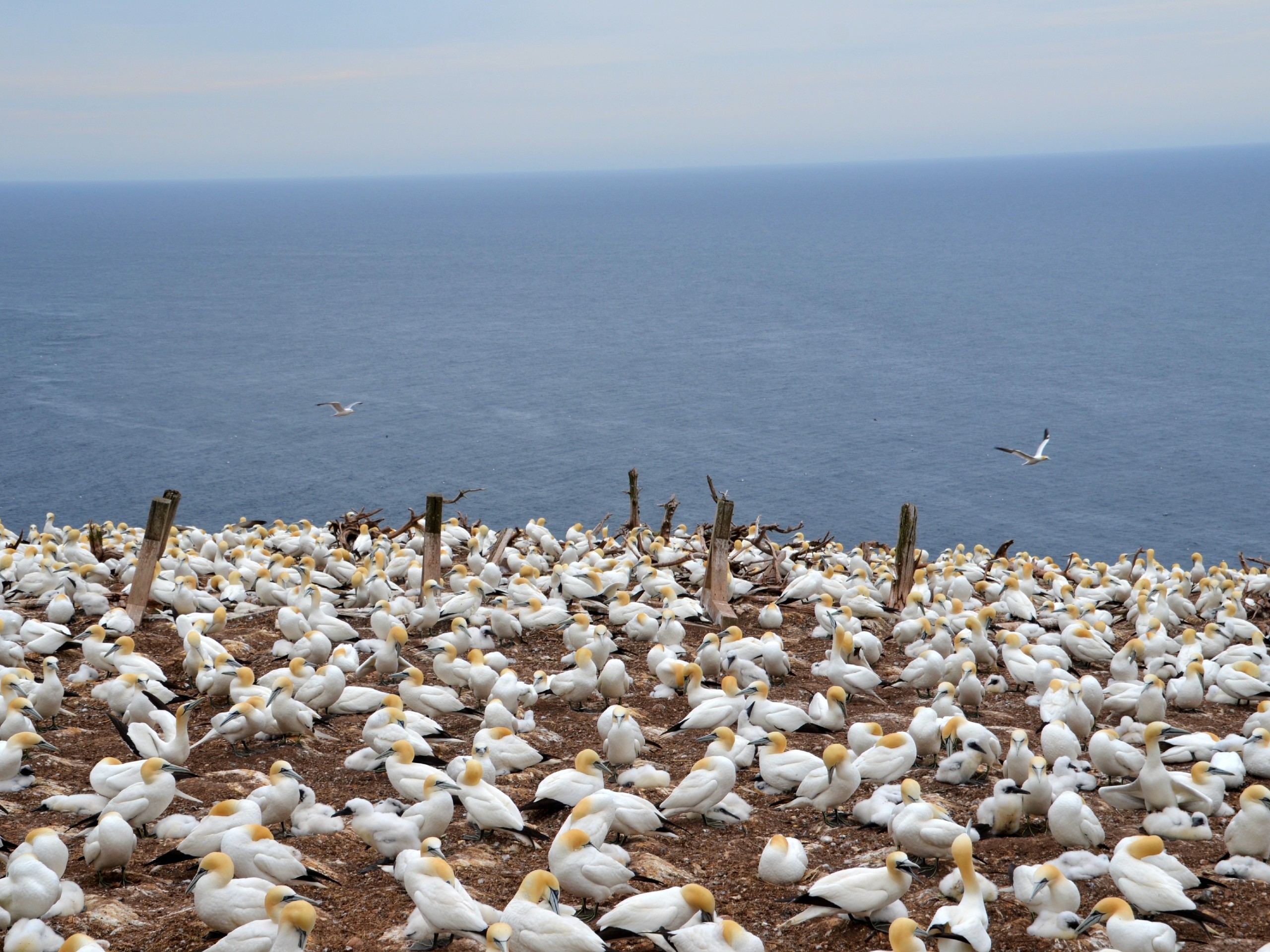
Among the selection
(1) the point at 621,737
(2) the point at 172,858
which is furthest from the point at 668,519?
(2) the point at 172,858

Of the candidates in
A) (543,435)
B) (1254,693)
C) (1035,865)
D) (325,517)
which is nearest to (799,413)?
(543,435)

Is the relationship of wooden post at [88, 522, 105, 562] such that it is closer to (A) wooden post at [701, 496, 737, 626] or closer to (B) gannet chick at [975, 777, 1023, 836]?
(A) wooden post at [701, 496, 737, 626]

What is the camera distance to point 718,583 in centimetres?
1648

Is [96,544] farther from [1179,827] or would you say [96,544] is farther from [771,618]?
[1179,827]

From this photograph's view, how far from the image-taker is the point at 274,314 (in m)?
126

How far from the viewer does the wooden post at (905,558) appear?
1695cm

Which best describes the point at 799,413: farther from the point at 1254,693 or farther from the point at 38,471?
the point at 1254,693

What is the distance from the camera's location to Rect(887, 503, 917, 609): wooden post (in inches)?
667

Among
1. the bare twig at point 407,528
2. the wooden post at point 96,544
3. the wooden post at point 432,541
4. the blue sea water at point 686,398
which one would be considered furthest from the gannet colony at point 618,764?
the blue sea water at point 686,398

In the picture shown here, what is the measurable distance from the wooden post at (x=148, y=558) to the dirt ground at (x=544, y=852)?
94.0 inches

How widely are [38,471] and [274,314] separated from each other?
2545 inches

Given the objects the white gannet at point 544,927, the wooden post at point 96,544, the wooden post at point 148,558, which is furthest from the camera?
the wooden post at point 96,544

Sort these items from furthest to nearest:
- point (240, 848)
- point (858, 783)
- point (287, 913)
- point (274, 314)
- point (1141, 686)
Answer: point (274, 314) < point (1141, 686) < point (858, 783) < point (240, 848) < point (287, 913)

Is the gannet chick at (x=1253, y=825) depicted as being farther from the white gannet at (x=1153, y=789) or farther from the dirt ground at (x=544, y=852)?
the white gannet at (x=1153, y=789)
